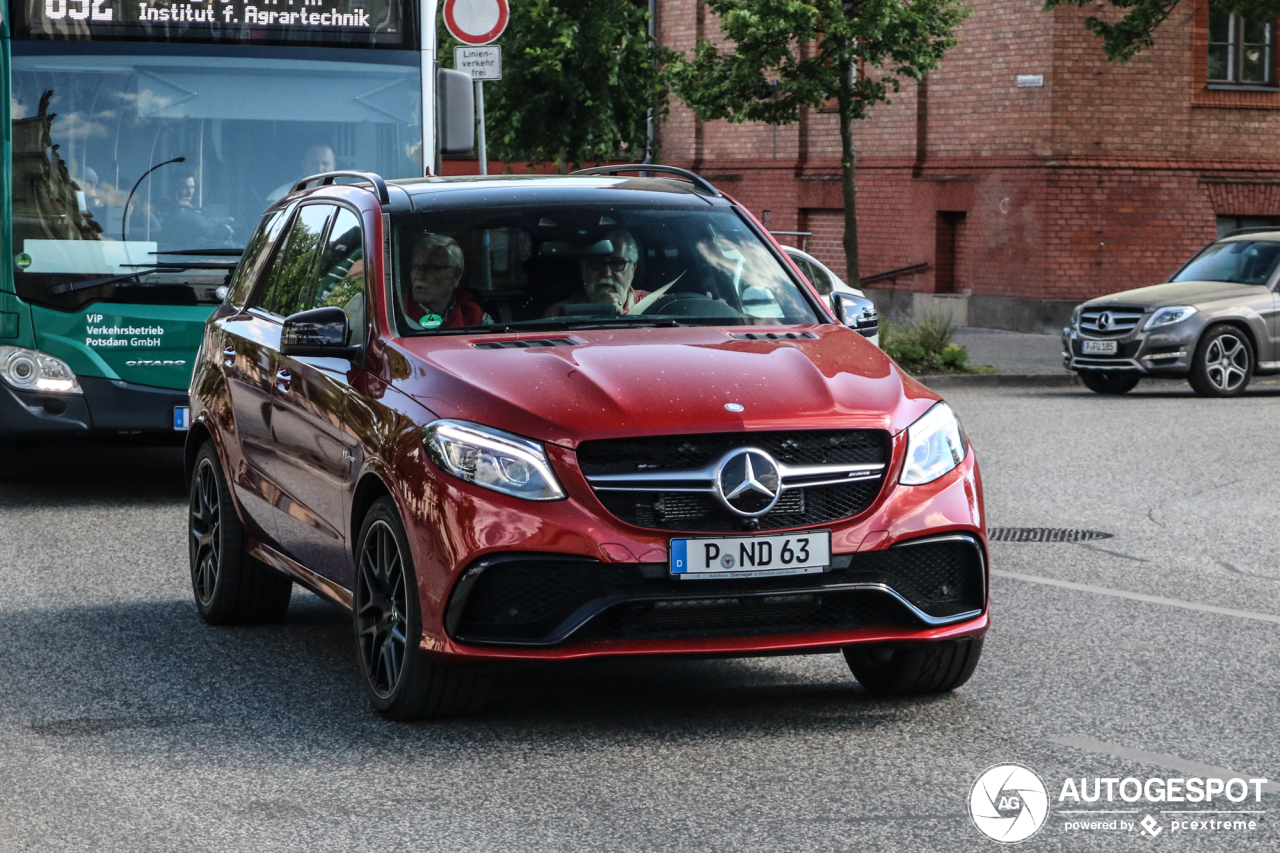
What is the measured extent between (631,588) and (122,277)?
6.91 m

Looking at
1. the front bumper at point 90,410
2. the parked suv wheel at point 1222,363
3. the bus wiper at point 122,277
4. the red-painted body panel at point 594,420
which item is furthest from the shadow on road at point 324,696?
Result: the parked suv wheel at point 1222,363

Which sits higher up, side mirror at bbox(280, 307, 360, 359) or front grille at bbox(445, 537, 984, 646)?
side mirror at bbox(280, 307, 360, 359)

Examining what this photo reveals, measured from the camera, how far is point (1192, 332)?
19.5 meters

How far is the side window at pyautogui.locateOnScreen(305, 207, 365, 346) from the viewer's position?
689 cm

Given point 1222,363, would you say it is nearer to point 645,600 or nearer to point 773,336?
point 773,336

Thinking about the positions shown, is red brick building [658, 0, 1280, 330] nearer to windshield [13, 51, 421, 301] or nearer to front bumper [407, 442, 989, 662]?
windshield [13, 51, 421, 301]

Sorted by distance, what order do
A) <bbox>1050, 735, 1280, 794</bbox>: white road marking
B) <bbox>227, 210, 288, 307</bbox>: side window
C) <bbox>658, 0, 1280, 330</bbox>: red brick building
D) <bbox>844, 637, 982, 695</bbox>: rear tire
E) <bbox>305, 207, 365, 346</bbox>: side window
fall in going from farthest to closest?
1. <bbox>658, 0, 1280, 330</bbox>: red brick building
2. <bbox>227, 210, 288, 307</bbox>: side window
3. <bbox>305, 207, 365, 346</bbox>: side window
4. <bbox>844, 637, 982, 695</bbox>: rear tire
5. <bbox>1050, 735, 1280, 794</bbox>: white road marking

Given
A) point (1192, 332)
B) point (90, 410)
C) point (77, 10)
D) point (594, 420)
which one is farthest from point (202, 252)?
point (1192, 332)

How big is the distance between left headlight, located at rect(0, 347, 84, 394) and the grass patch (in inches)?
439

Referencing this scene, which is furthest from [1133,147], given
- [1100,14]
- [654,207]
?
[654,207]

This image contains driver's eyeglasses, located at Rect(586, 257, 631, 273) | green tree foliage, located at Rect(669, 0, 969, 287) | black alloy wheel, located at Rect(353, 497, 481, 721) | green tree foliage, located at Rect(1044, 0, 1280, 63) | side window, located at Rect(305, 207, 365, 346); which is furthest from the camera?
green tree foliage, located at Rect(1044, 0, 1280, 63)

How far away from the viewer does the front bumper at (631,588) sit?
18.7 feet

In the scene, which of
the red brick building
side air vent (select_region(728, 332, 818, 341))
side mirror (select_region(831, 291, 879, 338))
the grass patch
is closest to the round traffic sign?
the grass patch

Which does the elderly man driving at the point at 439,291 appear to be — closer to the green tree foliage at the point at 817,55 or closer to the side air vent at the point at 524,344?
the side air vent at the point at 524,344
